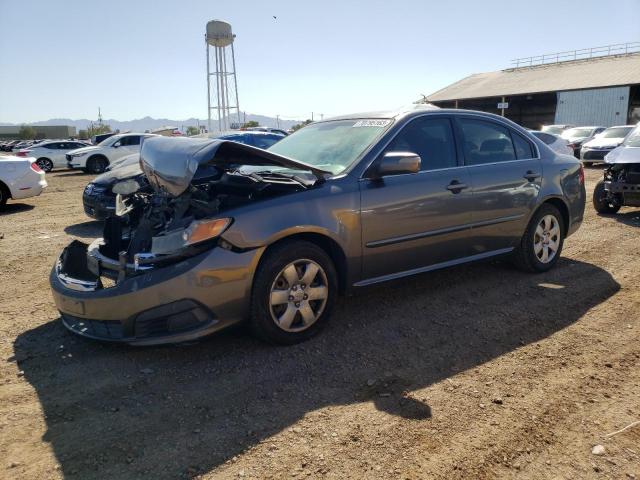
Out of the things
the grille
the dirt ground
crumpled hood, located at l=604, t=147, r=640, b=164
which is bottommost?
the dirt ground

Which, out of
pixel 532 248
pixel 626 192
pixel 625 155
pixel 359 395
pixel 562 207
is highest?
pixel 625 155

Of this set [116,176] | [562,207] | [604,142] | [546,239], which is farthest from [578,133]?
[116,176]

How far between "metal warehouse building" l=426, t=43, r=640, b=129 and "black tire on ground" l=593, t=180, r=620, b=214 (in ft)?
96.6

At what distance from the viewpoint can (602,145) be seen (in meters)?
17.3

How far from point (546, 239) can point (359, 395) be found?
10.8 ft

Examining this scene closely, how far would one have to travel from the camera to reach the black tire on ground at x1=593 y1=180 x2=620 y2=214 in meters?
8.55

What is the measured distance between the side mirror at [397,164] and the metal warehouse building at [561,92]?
3569 cm

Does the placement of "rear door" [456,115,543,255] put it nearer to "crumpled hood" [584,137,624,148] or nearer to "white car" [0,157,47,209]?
"white car" [0,157,47,209]

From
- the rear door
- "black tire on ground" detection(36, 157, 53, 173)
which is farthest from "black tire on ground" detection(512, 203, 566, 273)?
"black tire on ground" detection(36, 157, 53, 173)

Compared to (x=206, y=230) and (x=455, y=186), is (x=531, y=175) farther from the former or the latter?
(x=206, y=230)

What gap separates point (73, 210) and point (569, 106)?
36.0 m

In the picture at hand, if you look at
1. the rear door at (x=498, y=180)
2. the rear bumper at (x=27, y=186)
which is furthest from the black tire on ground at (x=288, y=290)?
the rear bumper at (x=27, y=186)

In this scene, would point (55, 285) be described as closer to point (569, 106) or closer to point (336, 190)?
point (336, 190)

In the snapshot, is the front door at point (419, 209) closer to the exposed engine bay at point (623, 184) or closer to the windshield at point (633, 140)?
the exposed engine bay at point (623, 184)
